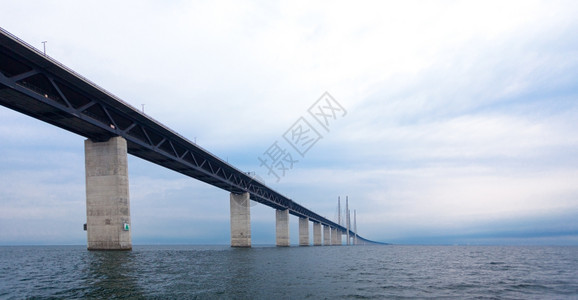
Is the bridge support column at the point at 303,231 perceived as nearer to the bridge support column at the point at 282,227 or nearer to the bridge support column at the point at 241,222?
the bridge support column at the point at 282,227

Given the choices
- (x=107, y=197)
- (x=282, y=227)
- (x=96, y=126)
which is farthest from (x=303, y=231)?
(x=96, y=126)

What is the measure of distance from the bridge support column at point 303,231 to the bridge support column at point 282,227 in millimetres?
29124

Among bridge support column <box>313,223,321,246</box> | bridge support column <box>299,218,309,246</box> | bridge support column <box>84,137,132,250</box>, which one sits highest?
bridge support column <box>84,137,132,250</box>

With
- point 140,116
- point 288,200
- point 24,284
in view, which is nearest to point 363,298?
point 24,284

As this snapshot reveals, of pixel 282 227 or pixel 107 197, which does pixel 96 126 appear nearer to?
pixel 107 197

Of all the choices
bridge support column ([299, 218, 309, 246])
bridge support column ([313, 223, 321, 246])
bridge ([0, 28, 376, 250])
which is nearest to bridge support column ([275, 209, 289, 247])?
bridge support column ([299, 218, 309, 246])

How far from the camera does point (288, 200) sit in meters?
117

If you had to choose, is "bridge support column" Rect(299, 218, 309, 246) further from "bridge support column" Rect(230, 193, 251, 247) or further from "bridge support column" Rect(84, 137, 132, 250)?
"bridge support column" Rect(84, 137, 132, 250)

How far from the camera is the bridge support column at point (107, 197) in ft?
132

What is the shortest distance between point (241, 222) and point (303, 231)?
220ft

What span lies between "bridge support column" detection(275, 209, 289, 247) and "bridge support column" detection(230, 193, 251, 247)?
32.3 meters

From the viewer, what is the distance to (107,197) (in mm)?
40312

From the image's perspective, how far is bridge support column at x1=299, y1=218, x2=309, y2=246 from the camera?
145m

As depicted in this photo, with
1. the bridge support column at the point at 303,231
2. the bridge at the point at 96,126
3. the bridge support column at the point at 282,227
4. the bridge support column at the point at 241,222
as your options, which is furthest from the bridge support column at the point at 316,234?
the bridge at the point at 96,126
